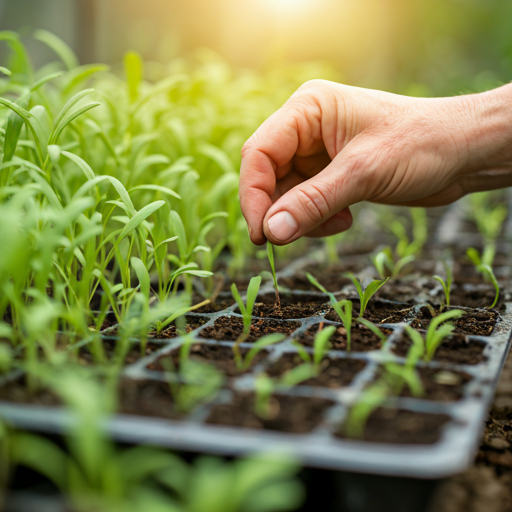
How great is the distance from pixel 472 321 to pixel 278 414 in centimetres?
59

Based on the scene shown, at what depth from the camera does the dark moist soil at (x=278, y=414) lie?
0.68 meters

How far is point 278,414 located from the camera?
0.70 meters

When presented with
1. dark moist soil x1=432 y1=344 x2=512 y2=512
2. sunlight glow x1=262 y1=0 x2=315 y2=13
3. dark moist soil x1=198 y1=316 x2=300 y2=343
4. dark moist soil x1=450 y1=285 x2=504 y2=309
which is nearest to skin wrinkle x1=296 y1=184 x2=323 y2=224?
dark moist soil x1=198 y1=316 x2=300 y2=343

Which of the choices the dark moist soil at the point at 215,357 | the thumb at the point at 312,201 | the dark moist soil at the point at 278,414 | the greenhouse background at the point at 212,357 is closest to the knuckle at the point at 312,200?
the thumb at the point at 312,201

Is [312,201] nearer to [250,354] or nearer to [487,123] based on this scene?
[250,354]

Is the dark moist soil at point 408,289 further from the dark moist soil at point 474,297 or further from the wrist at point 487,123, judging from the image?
the wrist at point 487,123

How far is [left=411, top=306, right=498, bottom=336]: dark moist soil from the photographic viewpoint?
106 cm

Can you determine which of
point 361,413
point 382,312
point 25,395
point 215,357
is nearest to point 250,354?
point 215,357

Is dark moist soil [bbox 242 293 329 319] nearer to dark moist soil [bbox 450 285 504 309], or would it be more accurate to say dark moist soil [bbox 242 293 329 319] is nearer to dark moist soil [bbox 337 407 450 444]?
dark moist soil [bbox 450 285 504 309]

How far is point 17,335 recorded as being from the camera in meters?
0.96

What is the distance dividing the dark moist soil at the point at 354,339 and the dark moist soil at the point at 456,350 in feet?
0.13

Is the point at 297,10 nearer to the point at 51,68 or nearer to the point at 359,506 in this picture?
the point at 51,68

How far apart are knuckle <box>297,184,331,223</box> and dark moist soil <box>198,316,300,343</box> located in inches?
9.4

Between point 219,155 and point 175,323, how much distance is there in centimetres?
64
